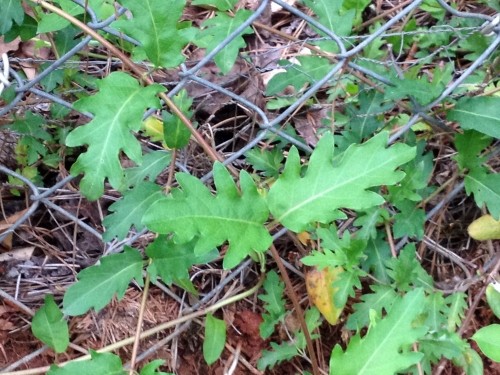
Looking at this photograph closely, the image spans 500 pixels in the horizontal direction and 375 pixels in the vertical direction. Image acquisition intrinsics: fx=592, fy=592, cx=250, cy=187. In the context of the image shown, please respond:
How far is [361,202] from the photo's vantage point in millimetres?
1158

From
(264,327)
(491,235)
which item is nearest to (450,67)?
(491,235)

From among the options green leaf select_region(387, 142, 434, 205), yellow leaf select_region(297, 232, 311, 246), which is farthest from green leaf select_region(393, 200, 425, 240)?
yellow leaf select_region(297, 232, 311, 246)

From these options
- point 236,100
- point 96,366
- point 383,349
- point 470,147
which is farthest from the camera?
point 236,100

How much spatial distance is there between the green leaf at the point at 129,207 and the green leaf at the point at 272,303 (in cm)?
43

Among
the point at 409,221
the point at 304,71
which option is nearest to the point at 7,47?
the point at 304,71

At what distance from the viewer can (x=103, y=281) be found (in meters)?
1.44

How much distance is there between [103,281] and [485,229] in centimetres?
109

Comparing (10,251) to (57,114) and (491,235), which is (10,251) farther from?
(491,235)

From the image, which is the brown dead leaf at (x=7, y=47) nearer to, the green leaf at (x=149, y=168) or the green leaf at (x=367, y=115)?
the green leaf at (x=149, y=168)

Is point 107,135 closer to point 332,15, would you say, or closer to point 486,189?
point 332,15

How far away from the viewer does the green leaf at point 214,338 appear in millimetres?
1664

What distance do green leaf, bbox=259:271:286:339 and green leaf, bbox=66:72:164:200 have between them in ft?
2.20

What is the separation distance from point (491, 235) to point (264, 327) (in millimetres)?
715

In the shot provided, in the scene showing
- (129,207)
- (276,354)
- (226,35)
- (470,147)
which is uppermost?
(226,35)
